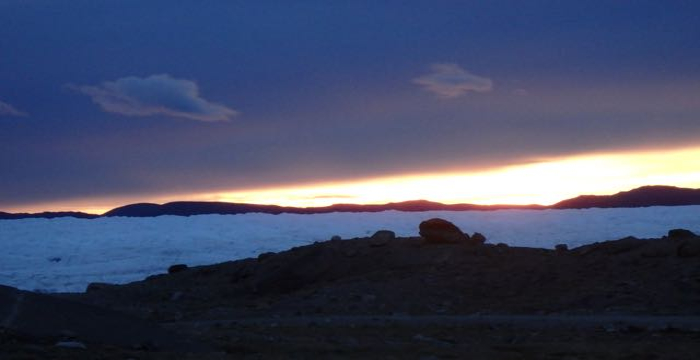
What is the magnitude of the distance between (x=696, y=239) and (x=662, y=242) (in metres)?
1.15

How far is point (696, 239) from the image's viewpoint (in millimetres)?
21625

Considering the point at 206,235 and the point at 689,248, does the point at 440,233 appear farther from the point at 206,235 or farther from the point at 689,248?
the point at 206,235

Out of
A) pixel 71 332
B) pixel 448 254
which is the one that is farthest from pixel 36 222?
pixel 71 332

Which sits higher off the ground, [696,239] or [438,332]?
[696,239]

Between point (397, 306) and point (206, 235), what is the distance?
3231 centimetres

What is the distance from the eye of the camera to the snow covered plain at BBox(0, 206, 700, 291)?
133 ft

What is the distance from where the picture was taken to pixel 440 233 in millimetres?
26578

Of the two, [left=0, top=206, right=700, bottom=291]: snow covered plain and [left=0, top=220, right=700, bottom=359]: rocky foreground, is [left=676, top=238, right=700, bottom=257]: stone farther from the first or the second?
[left=0, top=206, right=700, bottom=291]: snow covered plain

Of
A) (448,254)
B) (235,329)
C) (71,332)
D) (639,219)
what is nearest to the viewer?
(71,332)

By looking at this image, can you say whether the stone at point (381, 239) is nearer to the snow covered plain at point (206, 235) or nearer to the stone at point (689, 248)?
the stone at point (689, 248)

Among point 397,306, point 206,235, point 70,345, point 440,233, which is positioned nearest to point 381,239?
point 440,233

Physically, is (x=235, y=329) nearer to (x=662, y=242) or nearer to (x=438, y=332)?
(x=438, y=332)

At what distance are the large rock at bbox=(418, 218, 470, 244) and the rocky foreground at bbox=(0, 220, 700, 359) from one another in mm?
42

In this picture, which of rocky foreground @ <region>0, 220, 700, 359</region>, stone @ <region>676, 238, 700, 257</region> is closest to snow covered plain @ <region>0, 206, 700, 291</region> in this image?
rocky foreground @ <region>0, 220, 700, 359</region>
